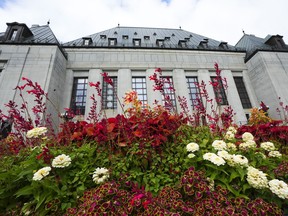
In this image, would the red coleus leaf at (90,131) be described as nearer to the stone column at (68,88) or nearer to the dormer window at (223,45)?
the stone column at (68,88)

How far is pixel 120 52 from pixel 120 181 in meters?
15.4

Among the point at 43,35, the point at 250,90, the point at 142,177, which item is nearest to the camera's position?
the point at 142,177

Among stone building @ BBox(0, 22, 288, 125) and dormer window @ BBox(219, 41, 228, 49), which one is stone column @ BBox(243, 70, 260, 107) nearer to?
stone building @ BBox(0, 22, 288, 125)

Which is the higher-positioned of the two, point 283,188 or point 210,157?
point 210,157

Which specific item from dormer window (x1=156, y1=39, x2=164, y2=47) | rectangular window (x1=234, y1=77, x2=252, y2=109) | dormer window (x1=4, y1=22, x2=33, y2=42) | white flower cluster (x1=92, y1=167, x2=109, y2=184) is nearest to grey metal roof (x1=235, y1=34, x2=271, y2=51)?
rectangular window (x1=234, y1=77, x2=252, y2=109)

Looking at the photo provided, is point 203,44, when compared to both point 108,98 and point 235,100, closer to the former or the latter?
point 235,100

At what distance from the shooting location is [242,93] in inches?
598

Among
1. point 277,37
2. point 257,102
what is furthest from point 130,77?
point 277,37

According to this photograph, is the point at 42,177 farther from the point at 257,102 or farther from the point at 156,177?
the point at 257,102

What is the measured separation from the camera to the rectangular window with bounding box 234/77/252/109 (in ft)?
48.2

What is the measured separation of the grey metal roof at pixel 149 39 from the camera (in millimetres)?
16328

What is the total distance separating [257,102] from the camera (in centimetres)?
1449

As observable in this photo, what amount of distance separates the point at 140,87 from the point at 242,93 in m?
11.1

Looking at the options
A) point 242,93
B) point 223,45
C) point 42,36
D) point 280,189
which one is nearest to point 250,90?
point 242,93
